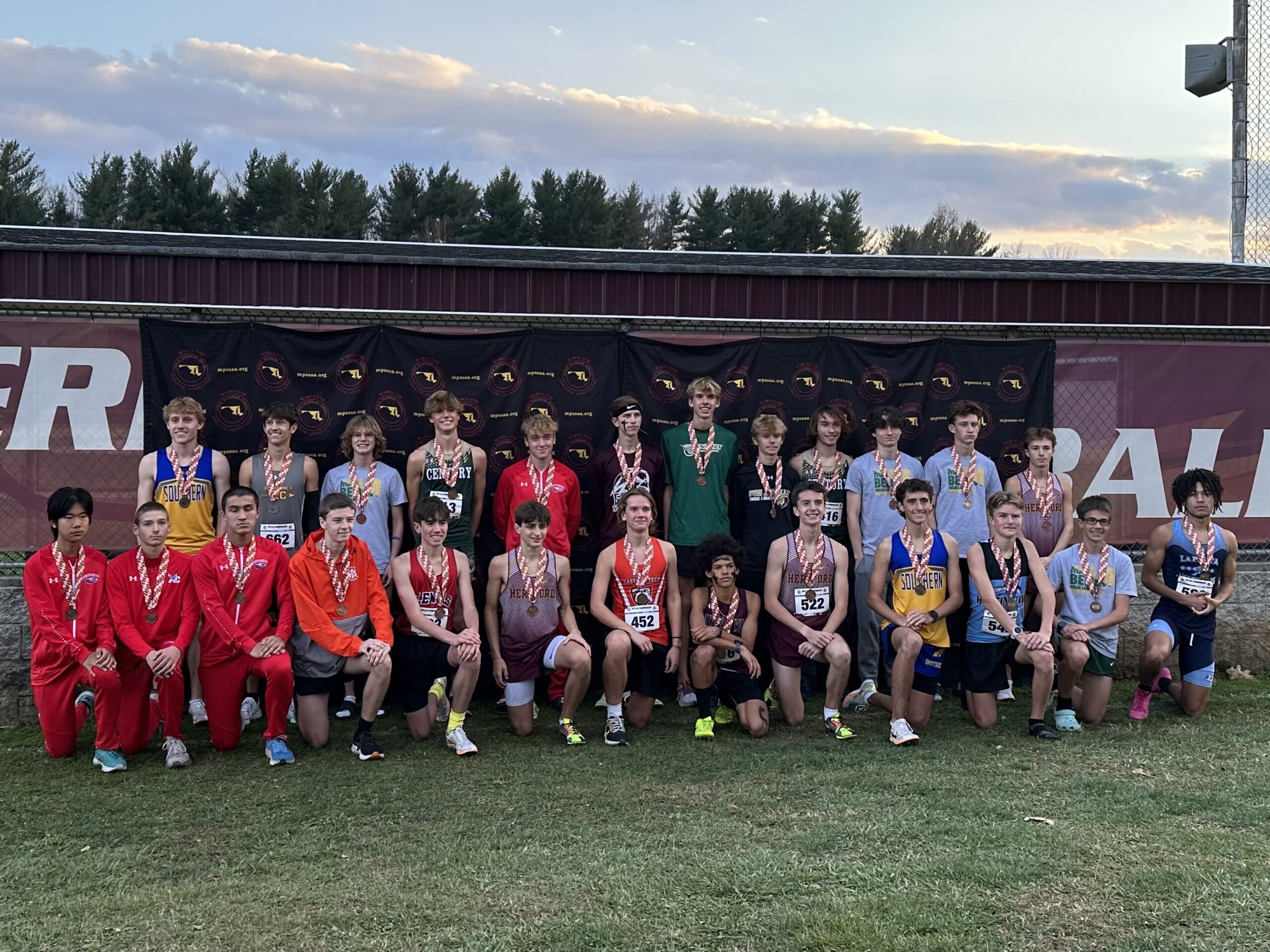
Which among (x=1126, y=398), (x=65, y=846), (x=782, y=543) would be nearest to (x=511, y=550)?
(x=782, y=543)

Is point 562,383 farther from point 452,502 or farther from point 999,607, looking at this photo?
point 999,607

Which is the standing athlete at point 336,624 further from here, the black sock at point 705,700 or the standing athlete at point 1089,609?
the standing athlete at point 1089,609

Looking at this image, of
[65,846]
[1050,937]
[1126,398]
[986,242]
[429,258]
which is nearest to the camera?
[1050,937]

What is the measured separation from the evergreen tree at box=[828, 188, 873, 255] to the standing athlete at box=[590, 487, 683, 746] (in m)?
35.0

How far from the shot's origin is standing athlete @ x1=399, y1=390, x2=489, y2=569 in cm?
677

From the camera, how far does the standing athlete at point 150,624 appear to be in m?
5.74

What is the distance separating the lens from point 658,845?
14.2 feet

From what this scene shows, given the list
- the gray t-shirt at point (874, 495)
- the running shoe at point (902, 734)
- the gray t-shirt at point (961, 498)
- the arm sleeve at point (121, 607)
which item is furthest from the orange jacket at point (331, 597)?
the gray t-shirt at point (961, 498)

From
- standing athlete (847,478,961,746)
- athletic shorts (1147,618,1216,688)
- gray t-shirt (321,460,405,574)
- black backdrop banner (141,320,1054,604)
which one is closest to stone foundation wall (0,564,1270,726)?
athletic shorts (1147,618,1216,688)

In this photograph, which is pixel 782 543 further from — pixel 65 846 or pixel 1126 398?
pixel 65 846

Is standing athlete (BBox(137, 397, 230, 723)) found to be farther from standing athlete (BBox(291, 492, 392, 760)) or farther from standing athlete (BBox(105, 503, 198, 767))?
standing athlete (BBox(291, 492, 392, 760))

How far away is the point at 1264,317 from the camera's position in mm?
9617

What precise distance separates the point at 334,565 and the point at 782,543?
8.48 ft

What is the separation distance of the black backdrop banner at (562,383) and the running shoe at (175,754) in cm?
199
